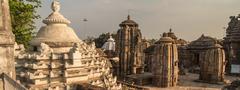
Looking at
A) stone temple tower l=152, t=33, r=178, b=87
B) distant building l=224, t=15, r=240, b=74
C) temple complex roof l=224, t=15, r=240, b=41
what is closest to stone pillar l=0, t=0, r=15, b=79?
stone temple tower l=152, t=33, r=178, b=87

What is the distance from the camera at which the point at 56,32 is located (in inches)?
548

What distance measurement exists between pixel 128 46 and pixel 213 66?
10422 millimetres

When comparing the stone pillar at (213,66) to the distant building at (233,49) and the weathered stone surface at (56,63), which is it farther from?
the weathered stone surface at (56,63)

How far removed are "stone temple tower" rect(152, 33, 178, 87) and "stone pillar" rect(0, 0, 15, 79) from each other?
23.0 meters

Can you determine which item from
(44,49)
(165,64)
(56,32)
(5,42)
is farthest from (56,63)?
(165,64)

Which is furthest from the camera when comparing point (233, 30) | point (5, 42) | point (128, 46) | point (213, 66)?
point (233, 30)

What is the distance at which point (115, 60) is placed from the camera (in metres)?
37.1

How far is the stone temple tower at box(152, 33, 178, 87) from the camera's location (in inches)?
1166

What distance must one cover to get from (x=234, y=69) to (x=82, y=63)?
32.1m

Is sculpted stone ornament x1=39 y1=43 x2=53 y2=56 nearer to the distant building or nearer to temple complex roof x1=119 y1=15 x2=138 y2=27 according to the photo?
temple complex roof x1=119 y1=15 x2=138 y2=27

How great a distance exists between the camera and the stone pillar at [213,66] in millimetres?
32469

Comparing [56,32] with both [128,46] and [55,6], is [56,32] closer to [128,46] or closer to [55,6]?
[55,6]

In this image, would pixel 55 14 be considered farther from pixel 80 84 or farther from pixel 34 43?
pixel 80 84

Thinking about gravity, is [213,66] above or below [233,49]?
below
